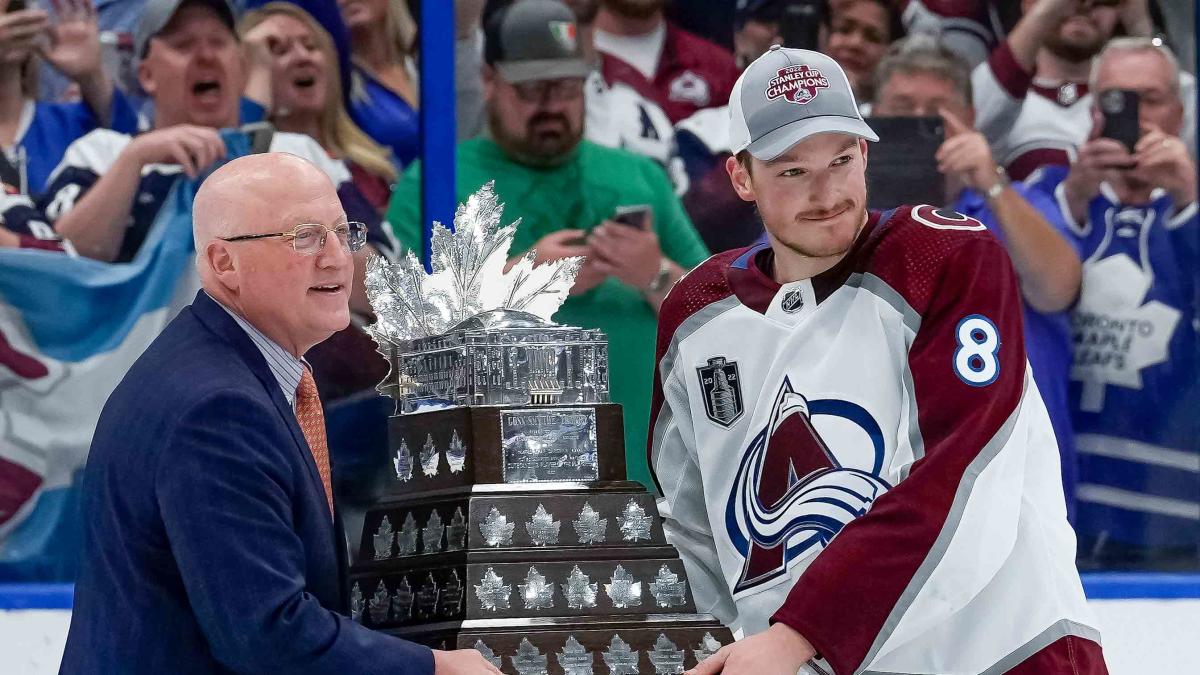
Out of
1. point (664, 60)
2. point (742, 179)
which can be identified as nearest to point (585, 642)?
point (742, 179)

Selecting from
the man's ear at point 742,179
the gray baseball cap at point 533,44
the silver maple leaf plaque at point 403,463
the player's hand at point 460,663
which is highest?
the gray baseball cap at point 533,44

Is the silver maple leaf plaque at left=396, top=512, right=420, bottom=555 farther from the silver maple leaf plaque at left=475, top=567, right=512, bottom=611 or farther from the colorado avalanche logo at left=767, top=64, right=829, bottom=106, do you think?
the colorado avalanche logo at left=767, top=64, right=829, bottom=106

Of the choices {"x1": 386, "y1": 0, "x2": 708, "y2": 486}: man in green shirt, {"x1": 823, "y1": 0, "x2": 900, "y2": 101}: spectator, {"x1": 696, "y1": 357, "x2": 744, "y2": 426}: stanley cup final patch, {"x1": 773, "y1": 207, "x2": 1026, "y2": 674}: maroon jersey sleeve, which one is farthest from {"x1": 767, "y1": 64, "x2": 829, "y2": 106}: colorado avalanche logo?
{"x1": 823, "y1": 0, "x2": 900, "y2": 101}: spectator

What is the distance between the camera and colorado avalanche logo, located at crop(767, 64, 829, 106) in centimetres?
240

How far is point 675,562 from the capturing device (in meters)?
2.29

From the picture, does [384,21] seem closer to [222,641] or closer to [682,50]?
[682,50]

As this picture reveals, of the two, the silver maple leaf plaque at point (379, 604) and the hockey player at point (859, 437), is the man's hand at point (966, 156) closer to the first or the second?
the hockey player at point (859, 437)

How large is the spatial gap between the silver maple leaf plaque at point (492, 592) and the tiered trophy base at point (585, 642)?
22 millimetres

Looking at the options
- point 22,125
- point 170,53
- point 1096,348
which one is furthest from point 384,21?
point 1096,348

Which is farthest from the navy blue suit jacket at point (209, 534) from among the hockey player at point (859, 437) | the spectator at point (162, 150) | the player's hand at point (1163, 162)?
the player's hand at point (1163, 162)

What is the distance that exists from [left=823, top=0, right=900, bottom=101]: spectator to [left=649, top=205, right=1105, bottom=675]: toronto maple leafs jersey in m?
2.00

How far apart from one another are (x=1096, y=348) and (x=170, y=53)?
2503mm

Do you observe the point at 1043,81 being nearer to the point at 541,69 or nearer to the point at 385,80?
the point at 541,69

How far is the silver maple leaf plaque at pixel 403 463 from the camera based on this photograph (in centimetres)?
236
